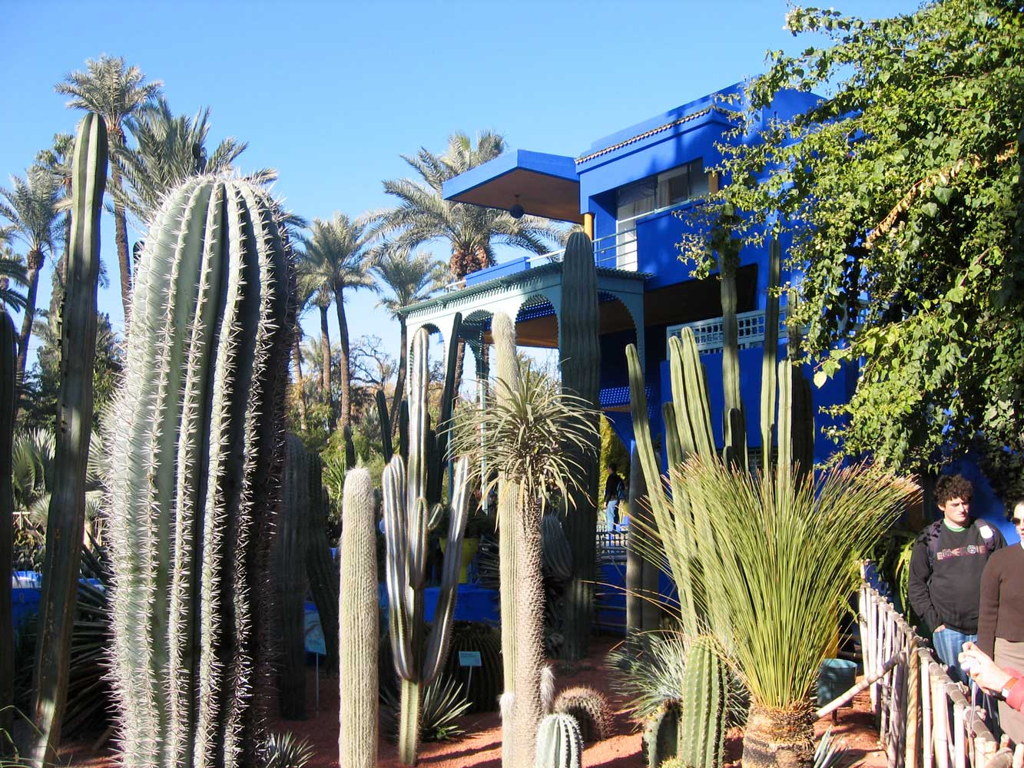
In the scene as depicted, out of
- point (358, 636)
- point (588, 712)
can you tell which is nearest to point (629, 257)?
point (588, 712)

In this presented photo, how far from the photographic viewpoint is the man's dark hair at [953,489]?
5325 millimetres

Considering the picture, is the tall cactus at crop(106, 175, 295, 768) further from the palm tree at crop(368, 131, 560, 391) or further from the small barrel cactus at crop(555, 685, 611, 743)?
the palm tree at crop(368, 131, 560, 391)

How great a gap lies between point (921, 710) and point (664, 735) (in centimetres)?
166

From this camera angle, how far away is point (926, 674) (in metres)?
3.87

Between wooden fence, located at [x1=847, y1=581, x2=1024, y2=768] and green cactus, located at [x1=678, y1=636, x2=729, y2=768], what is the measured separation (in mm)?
548

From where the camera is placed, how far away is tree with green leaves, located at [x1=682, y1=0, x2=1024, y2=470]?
493 centimetres

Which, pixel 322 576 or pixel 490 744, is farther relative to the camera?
pixel 322 576

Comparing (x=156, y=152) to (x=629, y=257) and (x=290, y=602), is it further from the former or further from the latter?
(x=290, y=602)

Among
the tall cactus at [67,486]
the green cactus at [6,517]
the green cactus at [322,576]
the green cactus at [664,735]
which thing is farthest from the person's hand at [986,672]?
the green cactus at [322,576]

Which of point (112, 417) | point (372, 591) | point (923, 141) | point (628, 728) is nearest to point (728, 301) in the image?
point (923, 141)

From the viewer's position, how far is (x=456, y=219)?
2472 cm

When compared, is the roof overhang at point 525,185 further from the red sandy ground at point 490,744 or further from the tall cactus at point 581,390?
the red sandy ground at point 490,744

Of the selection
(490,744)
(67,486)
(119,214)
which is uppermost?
(119,214)

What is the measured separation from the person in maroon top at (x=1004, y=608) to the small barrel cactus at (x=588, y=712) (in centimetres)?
298
